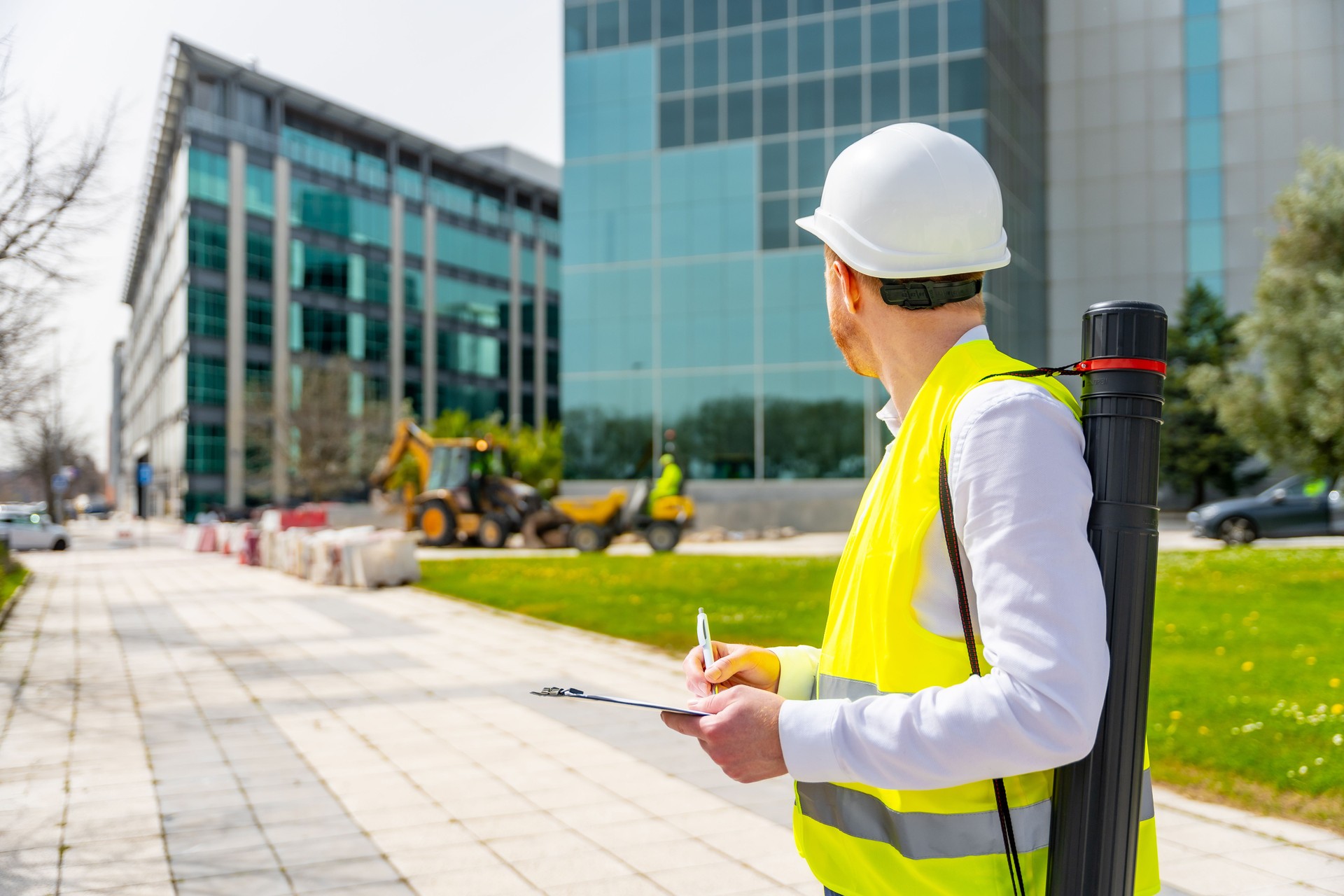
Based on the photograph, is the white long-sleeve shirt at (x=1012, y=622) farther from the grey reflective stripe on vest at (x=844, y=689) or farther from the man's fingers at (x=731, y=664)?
the man's fingers at (x=731, y=664)

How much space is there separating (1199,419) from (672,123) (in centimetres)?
2135

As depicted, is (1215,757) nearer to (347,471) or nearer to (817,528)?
(817,528)

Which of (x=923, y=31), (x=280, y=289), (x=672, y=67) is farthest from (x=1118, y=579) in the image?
(x=280, y=289)

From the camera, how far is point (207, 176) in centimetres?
5897

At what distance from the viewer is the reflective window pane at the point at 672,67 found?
37250 mm

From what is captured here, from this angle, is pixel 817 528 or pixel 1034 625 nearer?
pixel 1034 625

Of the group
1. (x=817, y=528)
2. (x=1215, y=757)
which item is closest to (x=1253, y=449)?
(x=817, y=528)

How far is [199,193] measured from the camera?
58.7 meters

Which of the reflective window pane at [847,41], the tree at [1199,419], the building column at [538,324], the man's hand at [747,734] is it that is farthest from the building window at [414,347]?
the man's hand at [747,734]

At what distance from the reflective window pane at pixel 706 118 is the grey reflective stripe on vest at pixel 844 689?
36677 millimetres

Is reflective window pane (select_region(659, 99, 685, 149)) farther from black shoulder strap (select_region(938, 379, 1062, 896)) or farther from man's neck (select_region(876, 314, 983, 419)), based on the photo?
black shoulder strap (select_region(938, 379, 1062, 896))

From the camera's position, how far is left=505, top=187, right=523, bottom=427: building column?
252ft

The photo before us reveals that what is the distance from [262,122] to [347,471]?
2282 centimetres

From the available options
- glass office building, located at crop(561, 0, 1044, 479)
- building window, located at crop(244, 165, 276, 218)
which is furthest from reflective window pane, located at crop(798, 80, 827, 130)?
building window, located at crop(244, 165, 276, 218)
